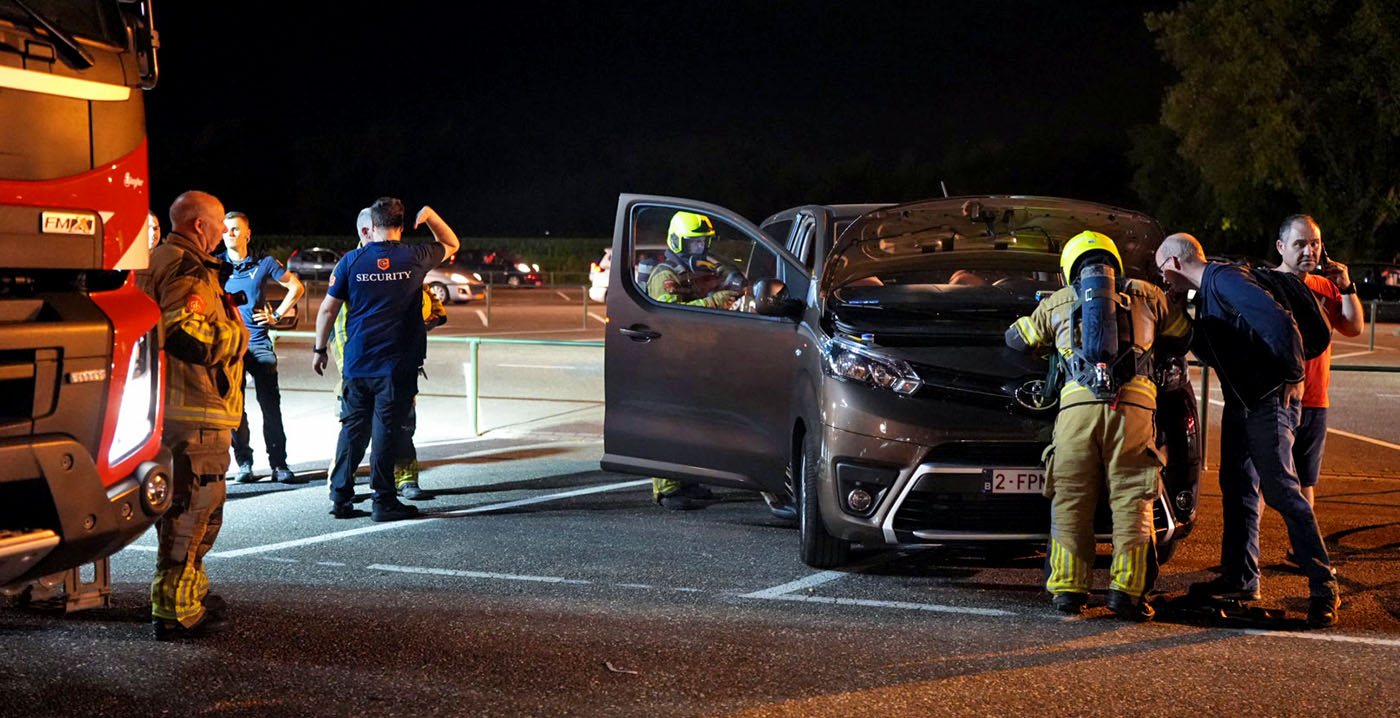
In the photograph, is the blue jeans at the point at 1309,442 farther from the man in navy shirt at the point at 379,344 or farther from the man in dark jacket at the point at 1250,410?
the man in navy shirt at the point at 379,344

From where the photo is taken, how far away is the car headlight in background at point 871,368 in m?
6.24

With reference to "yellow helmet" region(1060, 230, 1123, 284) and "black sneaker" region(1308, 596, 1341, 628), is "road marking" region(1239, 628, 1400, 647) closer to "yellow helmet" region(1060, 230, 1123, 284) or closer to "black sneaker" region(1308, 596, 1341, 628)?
"black sneaker" region(1308, 596, 1341, 628)

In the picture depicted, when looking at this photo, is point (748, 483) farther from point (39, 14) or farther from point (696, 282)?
point (39, 14)

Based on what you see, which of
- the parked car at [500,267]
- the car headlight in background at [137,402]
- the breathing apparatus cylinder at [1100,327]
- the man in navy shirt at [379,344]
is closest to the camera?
the car headlight in background at [137,402]

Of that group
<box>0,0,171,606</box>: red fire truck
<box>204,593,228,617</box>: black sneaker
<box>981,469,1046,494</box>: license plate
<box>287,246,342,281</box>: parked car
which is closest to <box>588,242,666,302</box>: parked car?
<box>981,469,1046,494</box>: license plate

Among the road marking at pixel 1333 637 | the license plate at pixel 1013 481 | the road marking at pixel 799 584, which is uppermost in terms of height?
the license plate at pixel 1013 481

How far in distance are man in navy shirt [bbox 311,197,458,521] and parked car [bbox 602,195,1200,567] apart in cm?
125

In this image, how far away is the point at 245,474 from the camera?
9.58 meters

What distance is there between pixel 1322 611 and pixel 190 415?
15.4 ft

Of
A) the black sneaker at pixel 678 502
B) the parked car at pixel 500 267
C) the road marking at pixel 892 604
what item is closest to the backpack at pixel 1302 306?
the road marking at pixel 892 604

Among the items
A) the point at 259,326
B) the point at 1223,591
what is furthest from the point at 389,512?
the point at 1223,591

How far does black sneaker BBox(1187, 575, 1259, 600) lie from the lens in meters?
6.27

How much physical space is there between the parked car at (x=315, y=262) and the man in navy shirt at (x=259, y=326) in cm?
3712

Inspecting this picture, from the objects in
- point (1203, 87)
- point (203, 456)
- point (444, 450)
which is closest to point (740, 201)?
point (1203, 87)
